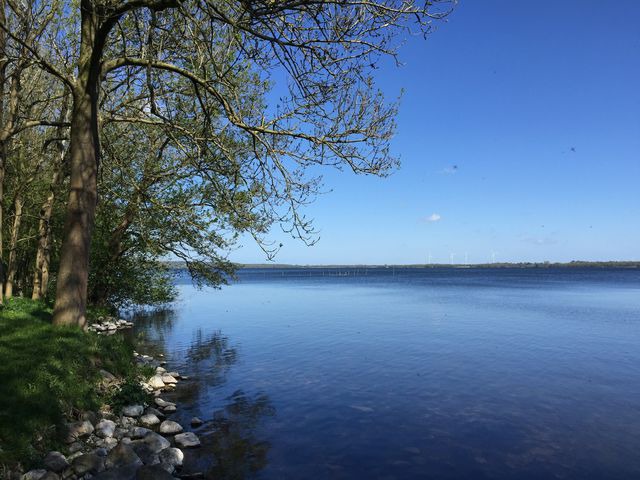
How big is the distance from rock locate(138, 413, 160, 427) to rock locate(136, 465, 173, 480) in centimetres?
380

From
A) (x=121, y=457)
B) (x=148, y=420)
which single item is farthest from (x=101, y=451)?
(x=148, y=420)

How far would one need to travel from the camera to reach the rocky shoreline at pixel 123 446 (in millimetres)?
7840

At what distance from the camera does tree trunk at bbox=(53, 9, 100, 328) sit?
43.7ft

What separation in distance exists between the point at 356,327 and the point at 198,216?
54.2 feet

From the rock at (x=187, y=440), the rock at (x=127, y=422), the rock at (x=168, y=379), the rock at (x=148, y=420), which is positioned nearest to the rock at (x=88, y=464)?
the rock at (x=187, y=440)

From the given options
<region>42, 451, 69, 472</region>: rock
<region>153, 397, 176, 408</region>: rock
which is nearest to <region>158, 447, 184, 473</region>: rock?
<region>42, 451, 69, 472</region>: rock

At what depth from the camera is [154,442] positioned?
9.78 m

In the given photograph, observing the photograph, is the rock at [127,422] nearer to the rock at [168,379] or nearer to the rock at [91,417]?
the rock at [91,417]

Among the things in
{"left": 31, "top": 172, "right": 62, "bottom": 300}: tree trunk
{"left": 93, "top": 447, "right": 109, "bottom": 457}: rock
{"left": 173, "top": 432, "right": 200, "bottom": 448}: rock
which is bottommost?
{"left": 173, "top": 432, "right": 200, "bottom": 448}: rock

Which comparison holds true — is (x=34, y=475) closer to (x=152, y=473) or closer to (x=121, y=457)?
(x=121, y=457)

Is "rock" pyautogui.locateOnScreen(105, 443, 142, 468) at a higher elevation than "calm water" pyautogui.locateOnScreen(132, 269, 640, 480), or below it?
higher

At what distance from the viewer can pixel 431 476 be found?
31.7ft

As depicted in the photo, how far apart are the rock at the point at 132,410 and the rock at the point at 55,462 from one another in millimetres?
3458

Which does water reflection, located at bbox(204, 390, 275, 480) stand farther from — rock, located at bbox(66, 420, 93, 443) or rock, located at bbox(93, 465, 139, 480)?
rock, located at bbox(66, 420, 93, 443)
